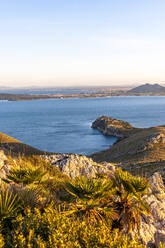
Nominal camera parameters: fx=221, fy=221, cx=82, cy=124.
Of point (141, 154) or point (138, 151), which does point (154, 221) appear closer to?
point (141, 154)

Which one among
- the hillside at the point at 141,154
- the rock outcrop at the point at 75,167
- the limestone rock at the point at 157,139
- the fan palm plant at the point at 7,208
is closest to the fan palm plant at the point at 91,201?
the fan palm plant at the point at 7,208

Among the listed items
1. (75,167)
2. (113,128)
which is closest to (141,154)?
(75,167)

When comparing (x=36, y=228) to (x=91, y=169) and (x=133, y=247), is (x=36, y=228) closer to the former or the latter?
(x=133, y=247)

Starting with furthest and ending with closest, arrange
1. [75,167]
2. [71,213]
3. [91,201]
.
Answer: [75,167] → [91,201] → [71,213]

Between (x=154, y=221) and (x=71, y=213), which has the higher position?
(x=71, y=213)

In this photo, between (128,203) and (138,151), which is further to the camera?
Result: (138,151)

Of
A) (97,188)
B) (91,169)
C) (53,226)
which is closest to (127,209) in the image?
(97,188)

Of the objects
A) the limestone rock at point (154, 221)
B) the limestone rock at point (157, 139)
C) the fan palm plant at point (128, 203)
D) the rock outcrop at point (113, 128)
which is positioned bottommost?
the rock outcrop at point (113, 128)

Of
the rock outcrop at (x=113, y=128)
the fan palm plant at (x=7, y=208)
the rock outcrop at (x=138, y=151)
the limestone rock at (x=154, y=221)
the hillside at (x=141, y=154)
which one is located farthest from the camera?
the rock outcrop at (x=113, y=128)

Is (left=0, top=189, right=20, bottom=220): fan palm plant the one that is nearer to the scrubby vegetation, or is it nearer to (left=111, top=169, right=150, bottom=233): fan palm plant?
the scrubby vegetation

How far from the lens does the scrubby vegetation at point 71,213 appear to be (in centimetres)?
504

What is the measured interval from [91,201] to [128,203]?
151cm

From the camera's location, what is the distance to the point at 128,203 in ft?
25.0

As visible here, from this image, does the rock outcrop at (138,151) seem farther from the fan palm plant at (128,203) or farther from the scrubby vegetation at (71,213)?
the scrubby vegetation at (71,213)
